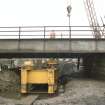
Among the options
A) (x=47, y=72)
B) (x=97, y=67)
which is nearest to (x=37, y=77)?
(x=47, y=72)

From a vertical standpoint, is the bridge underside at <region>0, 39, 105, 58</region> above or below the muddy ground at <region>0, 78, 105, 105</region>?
above

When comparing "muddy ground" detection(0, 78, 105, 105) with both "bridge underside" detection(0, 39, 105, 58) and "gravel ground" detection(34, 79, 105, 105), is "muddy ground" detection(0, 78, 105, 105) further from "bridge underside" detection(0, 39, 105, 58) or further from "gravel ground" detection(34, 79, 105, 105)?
"bridge underside" detection(0, 39, 105, 58)

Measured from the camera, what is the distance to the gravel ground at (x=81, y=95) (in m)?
18.8

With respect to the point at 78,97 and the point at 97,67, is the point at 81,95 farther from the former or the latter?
the point at 97,67

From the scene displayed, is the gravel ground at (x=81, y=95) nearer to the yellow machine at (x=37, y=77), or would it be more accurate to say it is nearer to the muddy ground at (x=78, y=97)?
the muddy ground at (x=78, y=97)

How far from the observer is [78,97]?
20031mm

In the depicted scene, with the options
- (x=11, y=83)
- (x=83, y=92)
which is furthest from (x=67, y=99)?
(x=11, y=83)

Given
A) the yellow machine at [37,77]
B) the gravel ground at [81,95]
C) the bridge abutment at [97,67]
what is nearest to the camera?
the gravel ground at [81,95]

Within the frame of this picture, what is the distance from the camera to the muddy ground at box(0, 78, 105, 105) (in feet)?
61.8

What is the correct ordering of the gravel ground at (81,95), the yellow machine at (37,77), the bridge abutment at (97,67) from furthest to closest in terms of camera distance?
the bridge abutment at (97,67) → the yellow machine at (37,77) → the gravel ground at (81,95)

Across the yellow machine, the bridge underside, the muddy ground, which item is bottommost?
the muddy ground

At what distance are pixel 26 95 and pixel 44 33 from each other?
17.2ft

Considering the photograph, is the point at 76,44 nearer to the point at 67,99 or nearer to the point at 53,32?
the point at 53,32

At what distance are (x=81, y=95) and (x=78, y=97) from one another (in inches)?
19.2
